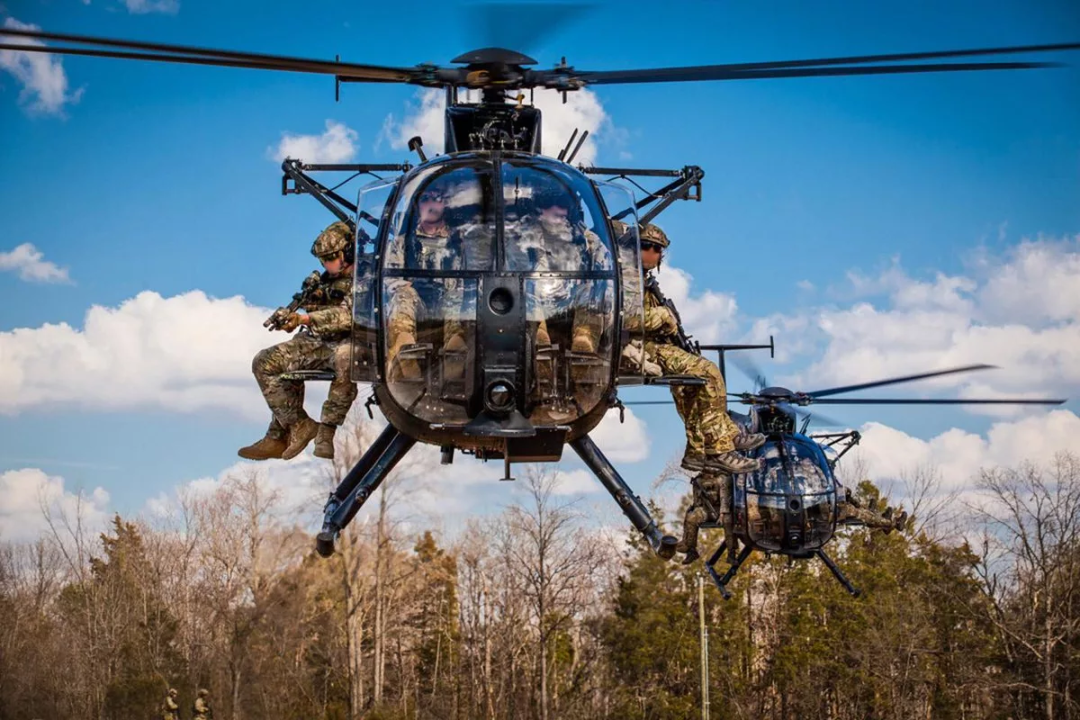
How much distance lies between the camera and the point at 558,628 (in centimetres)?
5209

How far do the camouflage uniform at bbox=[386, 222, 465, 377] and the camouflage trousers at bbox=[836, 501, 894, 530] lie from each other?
39.3ft

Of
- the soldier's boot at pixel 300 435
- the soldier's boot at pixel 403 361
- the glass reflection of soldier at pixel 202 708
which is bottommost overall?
the glass reflection of soldier at pixel 202 708

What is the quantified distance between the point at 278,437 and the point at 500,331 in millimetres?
3313

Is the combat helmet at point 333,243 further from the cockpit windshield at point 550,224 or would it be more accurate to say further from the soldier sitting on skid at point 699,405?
the soldier sitting on skid at point 699,405

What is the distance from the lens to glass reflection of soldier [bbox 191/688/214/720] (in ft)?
147

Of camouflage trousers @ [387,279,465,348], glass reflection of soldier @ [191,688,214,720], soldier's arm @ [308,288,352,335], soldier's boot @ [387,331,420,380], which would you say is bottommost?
glass reflection of soldier @ [191,688,214,720]

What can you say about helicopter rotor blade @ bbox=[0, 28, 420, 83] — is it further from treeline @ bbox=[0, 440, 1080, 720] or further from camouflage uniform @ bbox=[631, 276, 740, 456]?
treeline @ bbox=[0, 440, 1080, 720]

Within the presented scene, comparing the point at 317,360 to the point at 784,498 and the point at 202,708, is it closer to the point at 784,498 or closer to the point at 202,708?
the point at 784,498

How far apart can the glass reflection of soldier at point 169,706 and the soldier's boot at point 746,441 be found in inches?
1402

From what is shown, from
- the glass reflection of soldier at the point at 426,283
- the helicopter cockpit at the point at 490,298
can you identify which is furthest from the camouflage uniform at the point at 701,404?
the glass reflection of soldier at the point at 426,283

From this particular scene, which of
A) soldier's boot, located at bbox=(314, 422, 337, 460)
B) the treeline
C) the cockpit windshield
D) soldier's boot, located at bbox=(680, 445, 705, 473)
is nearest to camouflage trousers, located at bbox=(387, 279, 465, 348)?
the cockpit windshield

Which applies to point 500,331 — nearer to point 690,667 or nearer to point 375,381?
point 375,381

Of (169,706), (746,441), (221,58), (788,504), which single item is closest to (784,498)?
(788,504)

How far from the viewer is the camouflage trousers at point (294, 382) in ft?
33.3
